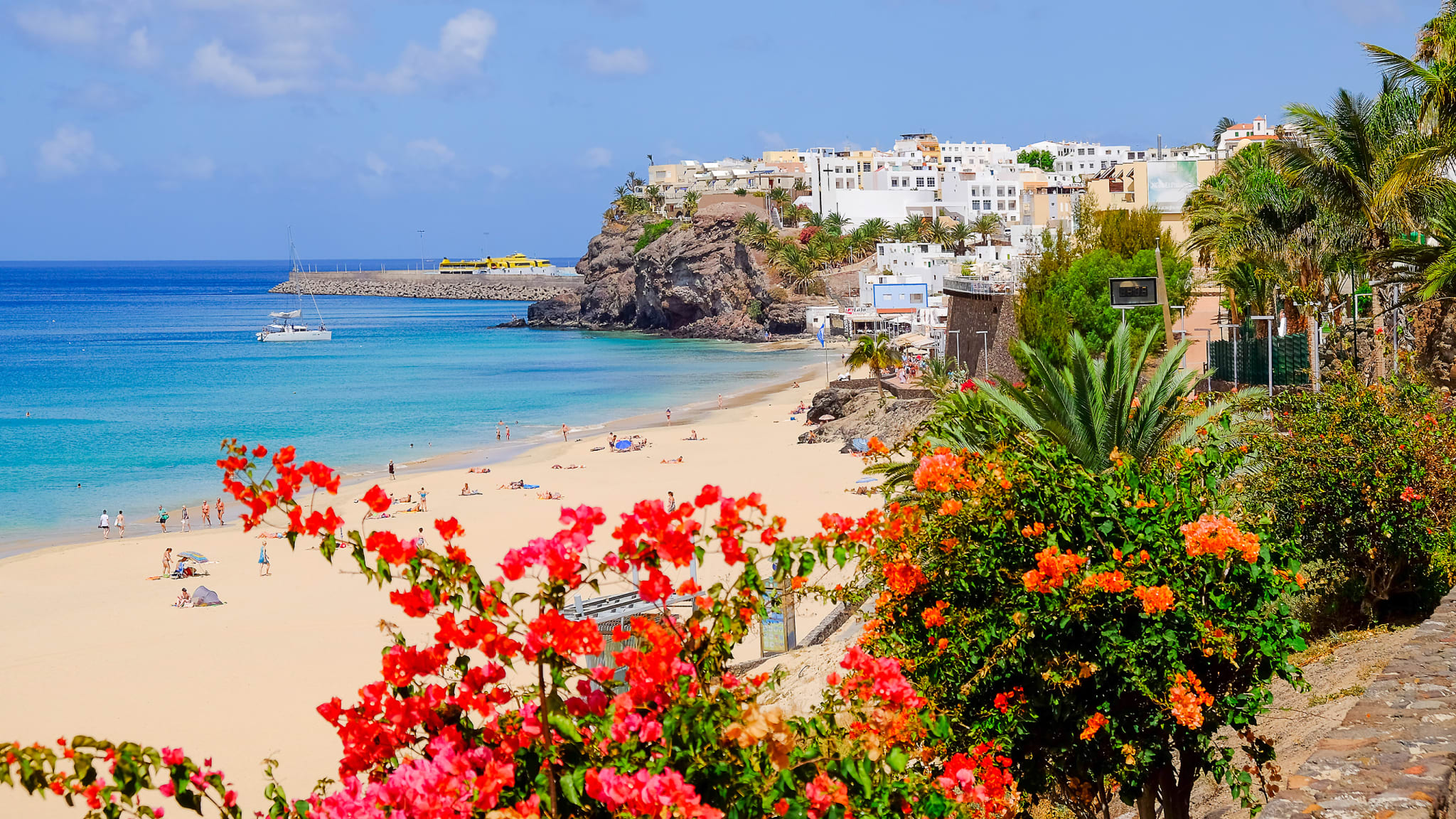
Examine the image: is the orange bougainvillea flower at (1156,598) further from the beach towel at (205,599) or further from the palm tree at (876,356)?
the palm tree at (876,356)

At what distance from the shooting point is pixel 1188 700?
553 cm

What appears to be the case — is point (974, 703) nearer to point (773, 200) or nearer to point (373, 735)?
point (373, 735)

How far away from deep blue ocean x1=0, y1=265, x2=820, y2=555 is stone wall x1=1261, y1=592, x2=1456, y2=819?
3146cm

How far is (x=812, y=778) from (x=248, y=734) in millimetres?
14448

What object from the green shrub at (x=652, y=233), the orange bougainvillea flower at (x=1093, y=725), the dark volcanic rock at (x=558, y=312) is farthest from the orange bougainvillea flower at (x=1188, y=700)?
the dark volcanic rock at (x=558, y=312)

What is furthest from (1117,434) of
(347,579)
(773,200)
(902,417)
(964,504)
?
(773,200)

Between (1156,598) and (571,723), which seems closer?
(571,723)

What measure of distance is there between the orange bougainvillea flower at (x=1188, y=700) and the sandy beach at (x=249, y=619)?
1068cm

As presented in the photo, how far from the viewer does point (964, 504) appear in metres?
6.10

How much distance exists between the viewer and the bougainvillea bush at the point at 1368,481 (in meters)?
9.24

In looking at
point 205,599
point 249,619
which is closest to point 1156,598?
point 249,619

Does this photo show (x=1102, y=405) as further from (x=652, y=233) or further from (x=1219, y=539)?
(x=652, y=233)

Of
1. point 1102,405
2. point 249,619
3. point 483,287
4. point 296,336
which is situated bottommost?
point 249,619

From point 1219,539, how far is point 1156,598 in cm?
39
